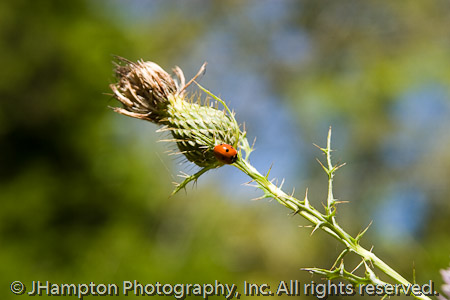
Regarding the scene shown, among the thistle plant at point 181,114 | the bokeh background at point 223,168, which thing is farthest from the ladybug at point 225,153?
the bokeh background at point 223,168

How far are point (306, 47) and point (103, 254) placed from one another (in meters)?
7.70

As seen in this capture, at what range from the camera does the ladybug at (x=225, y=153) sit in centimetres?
137

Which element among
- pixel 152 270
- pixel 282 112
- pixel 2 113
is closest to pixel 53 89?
pixel 2 113

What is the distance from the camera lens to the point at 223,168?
307 inches

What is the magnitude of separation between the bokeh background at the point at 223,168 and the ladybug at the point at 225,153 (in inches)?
209

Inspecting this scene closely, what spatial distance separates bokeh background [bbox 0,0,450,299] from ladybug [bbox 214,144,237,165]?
5.31m

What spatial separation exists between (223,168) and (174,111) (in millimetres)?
6188

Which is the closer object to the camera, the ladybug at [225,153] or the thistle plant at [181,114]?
the ladybug at [225,153]

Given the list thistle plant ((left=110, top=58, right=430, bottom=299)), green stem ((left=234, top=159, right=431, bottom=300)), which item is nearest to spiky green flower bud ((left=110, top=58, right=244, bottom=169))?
thistle plant ((left=110, top=58, right=430, bottom=299))

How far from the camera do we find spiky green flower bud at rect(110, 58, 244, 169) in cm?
152

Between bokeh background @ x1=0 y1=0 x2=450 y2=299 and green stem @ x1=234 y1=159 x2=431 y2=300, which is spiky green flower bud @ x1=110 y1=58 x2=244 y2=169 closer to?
green stem @ x1=234 y1=159 x2=431 y2=300

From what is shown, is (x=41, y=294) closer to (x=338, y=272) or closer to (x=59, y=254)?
(x=59, y=254)

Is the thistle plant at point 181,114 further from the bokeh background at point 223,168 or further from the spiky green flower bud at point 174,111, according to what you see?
the bokeh background at point 223,168

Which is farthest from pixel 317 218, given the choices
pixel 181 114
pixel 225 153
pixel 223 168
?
pixel 223 168
